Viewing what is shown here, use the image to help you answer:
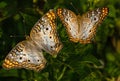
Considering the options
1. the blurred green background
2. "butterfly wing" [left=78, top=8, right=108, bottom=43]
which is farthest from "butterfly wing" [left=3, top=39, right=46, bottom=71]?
"butterfly wing" [left=78, top=8, right=108, bottom=43]

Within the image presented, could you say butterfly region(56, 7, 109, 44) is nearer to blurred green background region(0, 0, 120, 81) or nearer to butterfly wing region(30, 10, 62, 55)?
butterfly wing region(30, 10, 62, 55)

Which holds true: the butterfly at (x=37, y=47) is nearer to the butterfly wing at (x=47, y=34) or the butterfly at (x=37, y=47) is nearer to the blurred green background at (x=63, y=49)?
the butterfly wing at (x=47, y=34)

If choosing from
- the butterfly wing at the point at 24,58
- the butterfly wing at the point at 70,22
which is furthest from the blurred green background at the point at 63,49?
the butterfly wing at the point at 24,58

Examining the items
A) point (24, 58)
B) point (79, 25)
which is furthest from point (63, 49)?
point (24, 58)

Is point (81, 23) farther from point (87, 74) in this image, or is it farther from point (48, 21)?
point (87, 74)

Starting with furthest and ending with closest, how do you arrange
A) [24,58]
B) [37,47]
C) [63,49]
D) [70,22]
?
1. [63,49]
2. [70,22]
3. [37,47]
4. [24,58]

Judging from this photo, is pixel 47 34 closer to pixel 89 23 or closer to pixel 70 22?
pixel 70 22

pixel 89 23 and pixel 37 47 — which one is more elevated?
pixel 89 23
